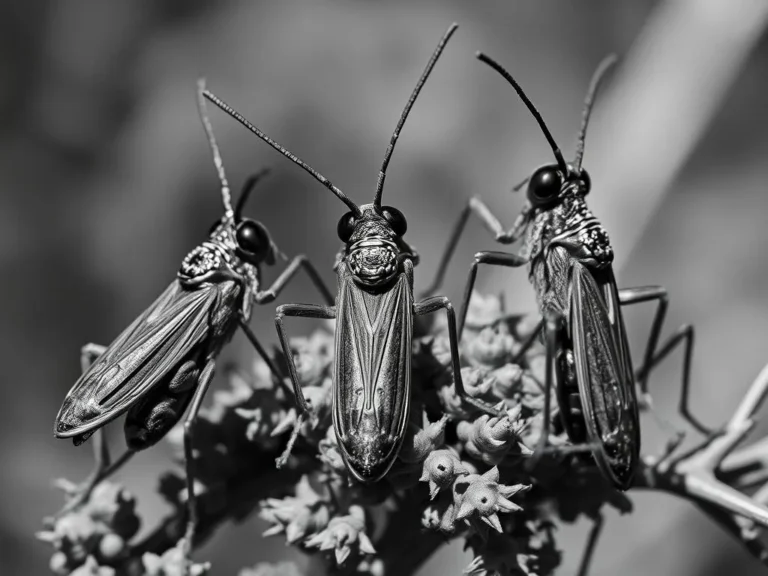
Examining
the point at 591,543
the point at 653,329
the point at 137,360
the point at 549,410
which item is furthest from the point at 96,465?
the point at 653,329

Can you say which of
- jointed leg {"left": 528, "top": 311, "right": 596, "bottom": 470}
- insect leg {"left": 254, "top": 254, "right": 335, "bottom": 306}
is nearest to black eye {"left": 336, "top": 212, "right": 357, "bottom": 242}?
insect leg {"left": 254, "top": 254, "right": 335, "bottom": 306}

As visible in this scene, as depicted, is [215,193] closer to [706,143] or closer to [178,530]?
[178,530]

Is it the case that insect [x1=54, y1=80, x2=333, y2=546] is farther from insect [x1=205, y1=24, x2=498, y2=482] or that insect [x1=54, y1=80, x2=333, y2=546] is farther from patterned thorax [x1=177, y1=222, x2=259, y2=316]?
insect [x1=205, y1=24, x2=498, y2=482]

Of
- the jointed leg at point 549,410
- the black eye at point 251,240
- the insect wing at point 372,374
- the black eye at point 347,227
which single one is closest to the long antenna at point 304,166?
the black eye at point 347,227

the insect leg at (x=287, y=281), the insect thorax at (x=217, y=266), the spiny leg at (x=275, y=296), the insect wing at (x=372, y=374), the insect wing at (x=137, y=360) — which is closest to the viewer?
the insect wing at (x=372, y=374)

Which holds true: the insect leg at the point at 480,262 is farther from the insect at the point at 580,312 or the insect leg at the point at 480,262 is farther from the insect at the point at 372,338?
the insect at the point at 372,338

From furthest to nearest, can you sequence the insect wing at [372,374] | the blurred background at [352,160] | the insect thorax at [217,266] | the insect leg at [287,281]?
the blurred background at [352,160] → the insect leg at [287,281] → the insect thorax at [217,266] → the insect wing at [372,374]
